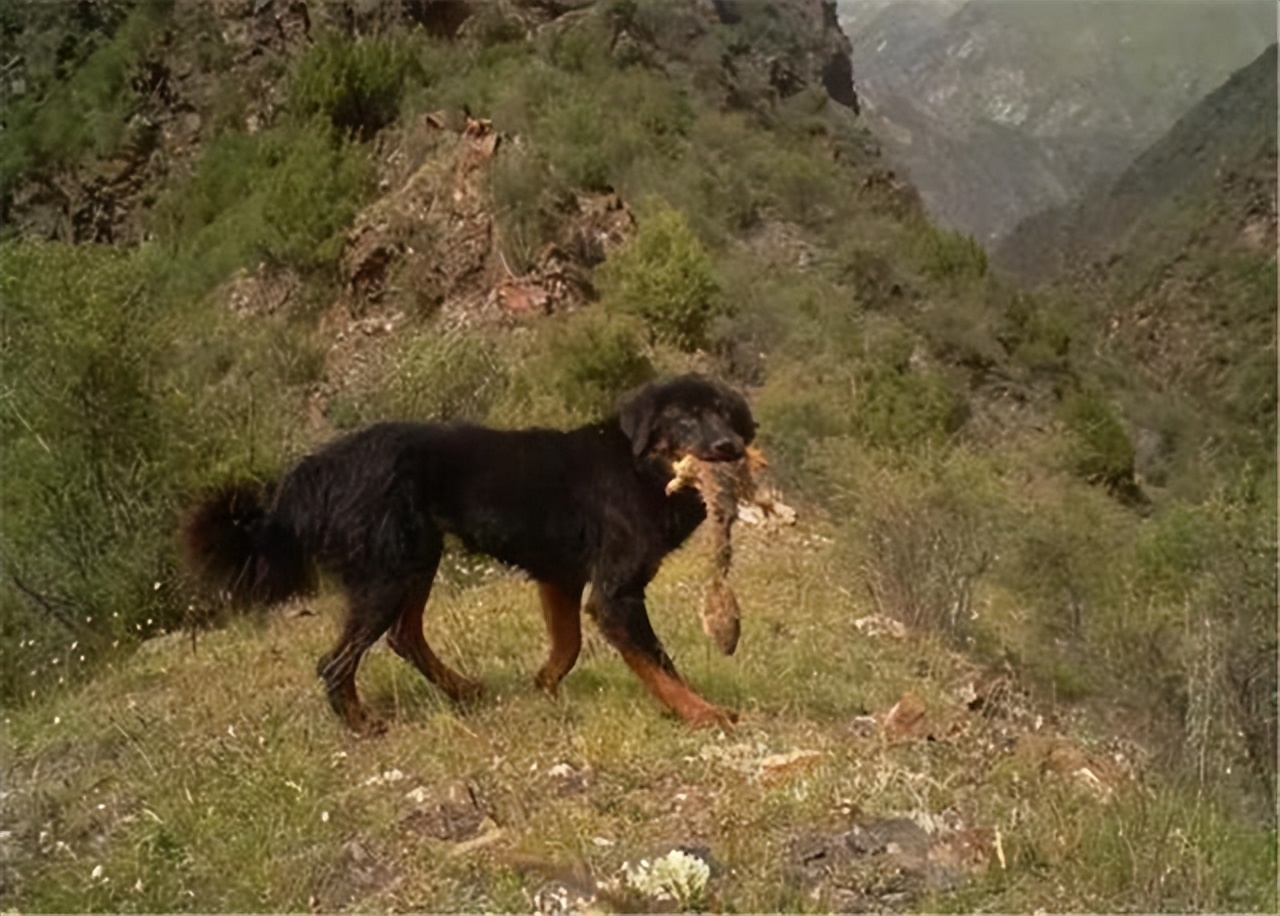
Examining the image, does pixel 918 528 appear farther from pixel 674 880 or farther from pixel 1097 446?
pixel 1097 446

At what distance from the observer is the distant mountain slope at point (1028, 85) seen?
82500 mm

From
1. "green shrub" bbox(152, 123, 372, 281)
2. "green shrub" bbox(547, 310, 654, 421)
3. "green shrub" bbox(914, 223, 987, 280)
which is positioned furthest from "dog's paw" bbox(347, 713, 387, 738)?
"green shrub" bbox(914, 223, 987, 280)

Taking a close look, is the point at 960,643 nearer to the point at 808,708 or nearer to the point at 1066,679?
the point at 1066,679

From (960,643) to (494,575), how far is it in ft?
9.59

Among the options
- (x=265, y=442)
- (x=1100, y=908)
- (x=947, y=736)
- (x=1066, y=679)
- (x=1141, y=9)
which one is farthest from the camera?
(x=1141, y=9)

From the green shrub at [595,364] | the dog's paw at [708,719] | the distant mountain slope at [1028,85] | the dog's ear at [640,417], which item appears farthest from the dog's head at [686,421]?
the distant mountain slope at [1028,85]

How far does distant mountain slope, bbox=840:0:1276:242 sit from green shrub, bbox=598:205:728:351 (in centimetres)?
5872

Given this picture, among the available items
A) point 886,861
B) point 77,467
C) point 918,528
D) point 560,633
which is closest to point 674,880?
point 886,861

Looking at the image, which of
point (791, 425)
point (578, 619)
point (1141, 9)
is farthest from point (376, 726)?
point (1141, 9)

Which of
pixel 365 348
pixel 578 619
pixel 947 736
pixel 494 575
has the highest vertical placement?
pixel 947 736

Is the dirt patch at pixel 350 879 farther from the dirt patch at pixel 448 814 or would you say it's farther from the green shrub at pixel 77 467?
the green shrub at pixel 77 467

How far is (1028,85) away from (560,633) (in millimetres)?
95130

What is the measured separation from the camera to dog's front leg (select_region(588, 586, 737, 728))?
252 inches

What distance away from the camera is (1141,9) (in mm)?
93500
